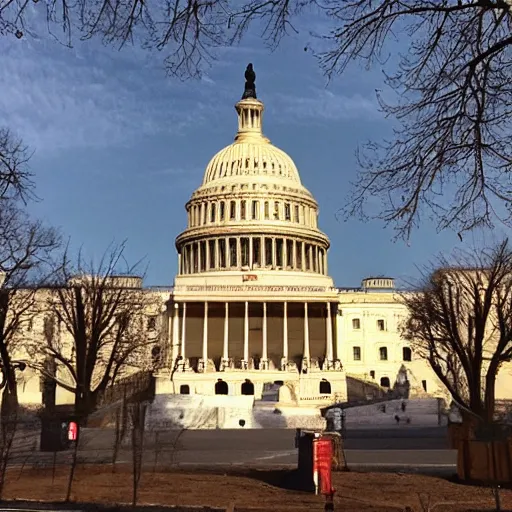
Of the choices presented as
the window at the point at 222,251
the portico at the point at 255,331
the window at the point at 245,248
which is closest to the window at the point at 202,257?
the window at the point at 222,251

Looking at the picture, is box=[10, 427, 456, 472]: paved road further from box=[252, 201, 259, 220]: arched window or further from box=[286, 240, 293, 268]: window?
box=[252, 201, 259, 220]: arched window

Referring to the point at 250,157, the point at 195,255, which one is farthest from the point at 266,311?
the point at 250,157

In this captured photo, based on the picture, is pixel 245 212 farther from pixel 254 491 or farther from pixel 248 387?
pixel 254 491

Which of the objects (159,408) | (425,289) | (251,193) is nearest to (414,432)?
(425,289)

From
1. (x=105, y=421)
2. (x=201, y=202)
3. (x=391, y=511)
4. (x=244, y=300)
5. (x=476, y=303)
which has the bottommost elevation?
(x=391, y=511)

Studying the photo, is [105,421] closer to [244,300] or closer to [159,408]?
[159,408]

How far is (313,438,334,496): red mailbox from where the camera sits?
1462cm

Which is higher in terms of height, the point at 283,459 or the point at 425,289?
the point at 425,289

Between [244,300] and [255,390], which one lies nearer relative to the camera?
[255,390]

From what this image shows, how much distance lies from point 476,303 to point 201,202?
6551 centimetres

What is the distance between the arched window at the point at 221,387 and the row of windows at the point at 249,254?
21.3 m

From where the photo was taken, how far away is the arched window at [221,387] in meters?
72.0

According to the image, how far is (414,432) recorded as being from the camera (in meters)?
42.8

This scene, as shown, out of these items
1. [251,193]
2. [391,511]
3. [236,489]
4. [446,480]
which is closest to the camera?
[391,511]
